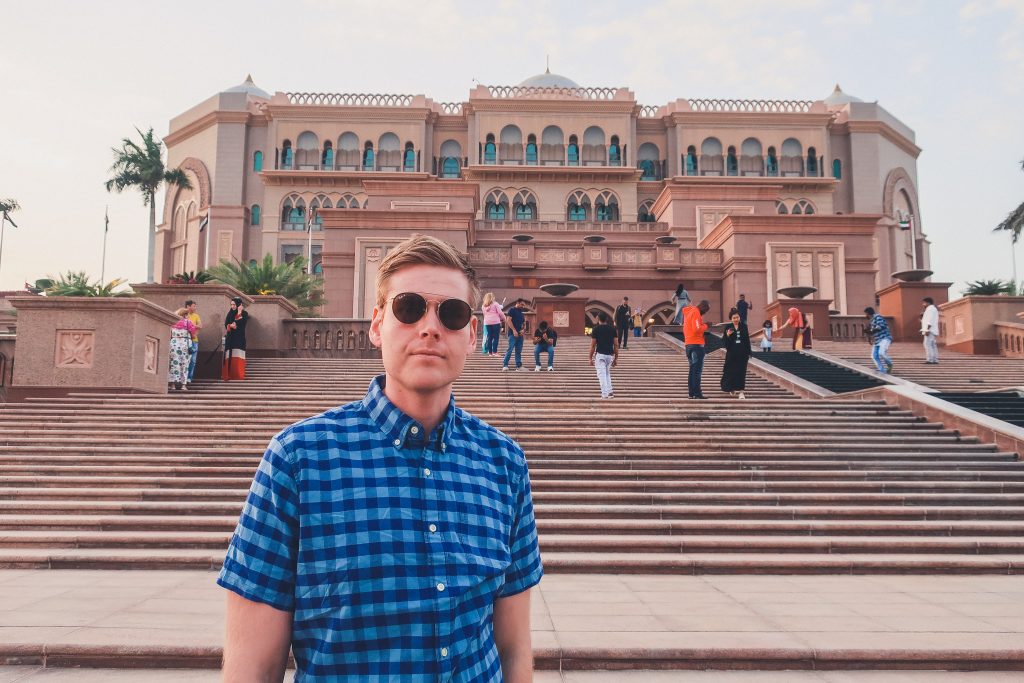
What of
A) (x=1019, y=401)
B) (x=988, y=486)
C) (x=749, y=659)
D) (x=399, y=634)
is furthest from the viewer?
(x=1019, y=401)

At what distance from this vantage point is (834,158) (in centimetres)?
5284

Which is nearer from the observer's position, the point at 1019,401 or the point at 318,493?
the point at 318,493

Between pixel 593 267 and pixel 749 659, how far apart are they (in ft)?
93.3

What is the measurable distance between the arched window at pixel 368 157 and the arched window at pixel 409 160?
1908mm

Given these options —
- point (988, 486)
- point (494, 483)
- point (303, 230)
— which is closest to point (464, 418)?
point (494, 483)

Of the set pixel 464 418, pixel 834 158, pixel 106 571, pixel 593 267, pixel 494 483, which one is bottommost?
pixel 106 571

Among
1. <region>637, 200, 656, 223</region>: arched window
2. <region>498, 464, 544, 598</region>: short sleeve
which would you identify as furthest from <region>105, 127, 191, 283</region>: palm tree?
<region>498, 464, 544, 598</region>: short sleeve

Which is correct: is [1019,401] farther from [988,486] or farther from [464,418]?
[464,418]

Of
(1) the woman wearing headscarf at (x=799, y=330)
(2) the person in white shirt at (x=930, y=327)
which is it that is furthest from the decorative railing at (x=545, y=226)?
(2) the person in white shirt at (x=930, y=327)

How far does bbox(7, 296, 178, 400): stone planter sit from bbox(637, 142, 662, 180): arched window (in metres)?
43.2

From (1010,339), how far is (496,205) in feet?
107

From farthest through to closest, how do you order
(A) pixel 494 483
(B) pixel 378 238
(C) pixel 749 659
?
1. (B) pixel 378 238
2. (C) pixel 749 659
3. (A) pixel 494 483

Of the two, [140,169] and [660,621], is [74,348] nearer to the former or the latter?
[660,621]

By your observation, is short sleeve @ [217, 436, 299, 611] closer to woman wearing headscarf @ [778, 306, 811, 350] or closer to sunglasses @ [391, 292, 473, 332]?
sunglasses @ [391, 292, 473, 332]
